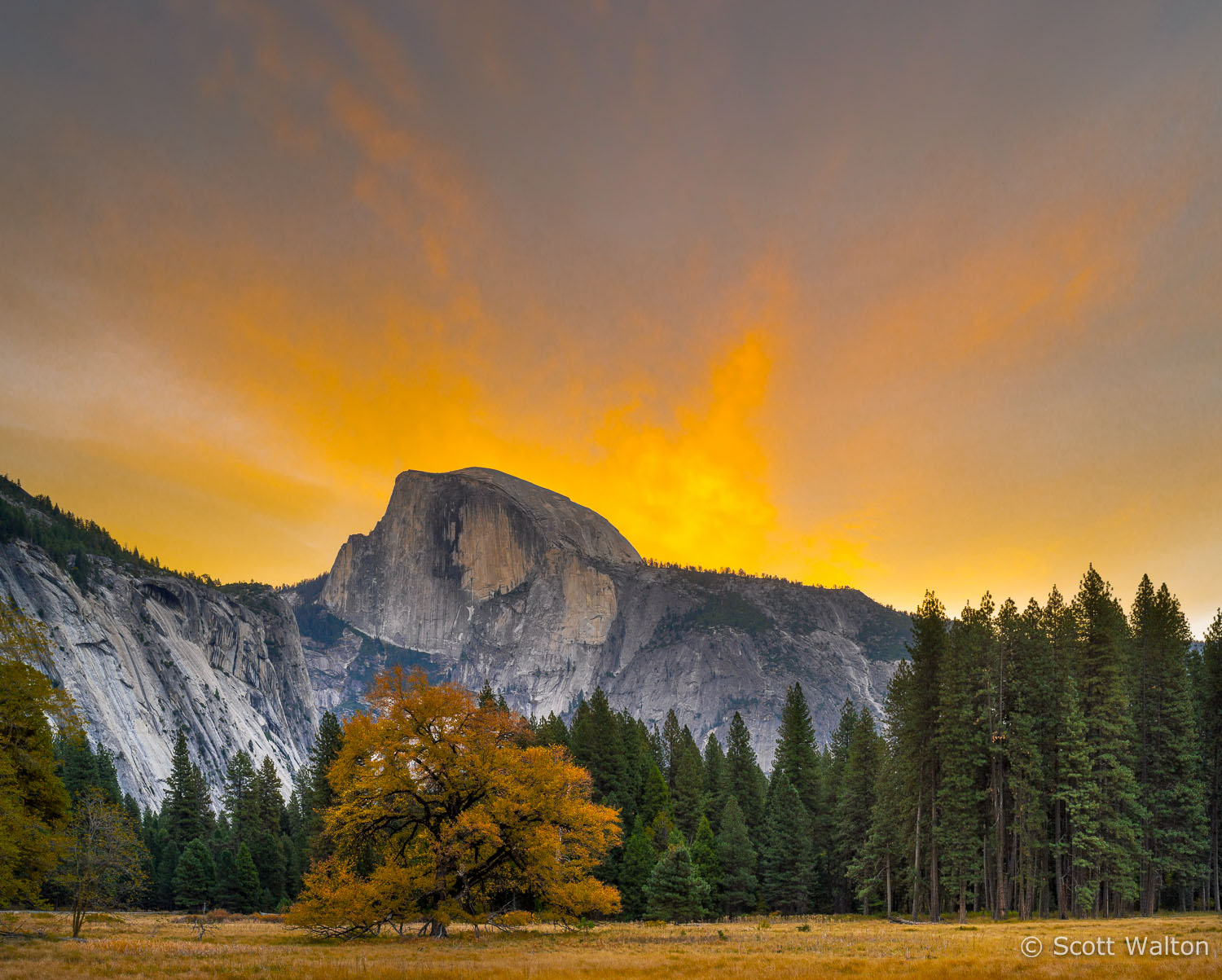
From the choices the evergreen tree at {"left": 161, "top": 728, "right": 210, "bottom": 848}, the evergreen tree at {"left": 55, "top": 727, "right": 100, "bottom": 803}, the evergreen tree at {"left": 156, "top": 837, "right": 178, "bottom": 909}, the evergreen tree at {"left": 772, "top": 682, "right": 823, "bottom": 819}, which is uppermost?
the evergreen tree at {"left": 772, "top": 682, "right": 823, "bottom": 819}

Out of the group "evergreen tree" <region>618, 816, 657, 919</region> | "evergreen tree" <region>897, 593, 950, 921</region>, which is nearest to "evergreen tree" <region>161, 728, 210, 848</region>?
"evergreen tree" <region>618, 816, 657, 919</region>

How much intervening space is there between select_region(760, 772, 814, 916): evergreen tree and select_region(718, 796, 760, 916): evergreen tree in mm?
2885

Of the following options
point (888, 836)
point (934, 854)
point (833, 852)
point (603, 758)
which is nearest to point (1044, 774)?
point (934, 854)

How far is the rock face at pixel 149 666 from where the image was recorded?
119875mm

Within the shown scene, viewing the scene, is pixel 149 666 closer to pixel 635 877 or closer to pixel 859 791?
pixel 635 877

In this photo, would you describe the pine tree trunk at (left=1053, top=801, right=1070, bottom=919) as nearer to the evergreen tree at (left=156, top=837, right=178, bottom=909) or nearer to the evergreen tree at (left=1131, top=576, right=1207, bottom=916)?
the evergreen tree at (left=1131, top=576, right=1207, bottom=916)

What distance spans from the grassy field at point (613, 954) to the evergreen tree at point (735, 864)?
17.4m

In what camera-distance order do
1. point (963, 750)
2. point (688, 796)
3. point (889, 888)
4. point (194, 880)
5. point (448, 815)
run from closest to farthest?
1. point (448, 815)
2. point (963, 750)
3. point (889, 888)
4. point (194, 880)
5. point (688, 796)

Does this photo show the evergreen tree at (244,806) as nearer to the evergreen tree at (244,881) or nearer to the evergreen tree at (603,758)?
the evergreen tree at (244,881)

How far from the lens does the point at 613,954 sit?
2442cm

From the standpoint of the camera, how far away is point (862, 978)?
18438mm

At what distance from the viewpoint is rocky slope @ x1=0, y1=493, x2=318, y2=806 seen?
120000 mm

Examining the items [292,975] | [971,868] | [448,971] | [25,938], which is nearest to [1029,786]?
[971,868]

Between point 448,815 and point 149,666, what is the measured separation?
459 feet
